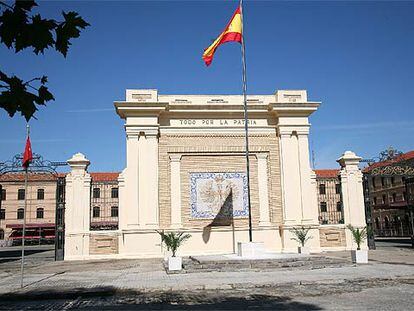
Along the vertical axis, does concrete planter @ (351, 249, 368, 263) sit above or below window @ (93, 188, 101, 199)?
below

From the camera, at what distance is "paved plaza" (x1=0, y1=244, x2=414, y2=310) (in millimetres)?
8711

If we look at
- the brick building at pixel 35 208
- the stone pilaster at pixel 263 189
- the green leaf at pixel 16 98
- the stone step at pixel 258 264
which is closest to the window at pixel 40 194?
the brick building at pixel 35 208

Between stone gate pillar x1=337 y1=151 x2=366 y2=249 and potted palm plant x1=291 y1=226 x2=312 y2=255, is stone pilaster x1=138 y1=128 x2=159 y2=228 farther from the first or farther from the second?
stone gate pillar x1=337 y1=151 x2=366 y2=249

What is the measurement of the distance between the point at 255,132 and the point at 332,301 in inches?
547

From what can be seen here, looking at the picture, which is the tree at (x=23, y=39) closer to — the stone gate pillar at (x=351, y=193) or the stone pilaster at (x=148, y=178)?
the stone pilaster at (x=148, y=178)

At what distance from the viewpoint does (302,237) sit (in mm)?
19125

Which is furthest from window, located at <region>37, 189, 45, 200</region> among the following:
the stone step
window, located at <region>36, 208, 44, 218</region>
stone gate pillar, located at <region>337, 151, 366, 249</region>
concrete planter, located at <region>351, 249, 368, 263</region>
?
concrete planter, located at <region>351, 249, 368, 263</region>

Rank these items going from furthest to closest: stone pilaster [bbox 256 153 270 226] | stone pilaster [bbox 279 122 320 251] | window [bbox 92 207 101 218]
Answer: window [bbox 92 207 101 218]
stone pilaster [bbox 256 153 270 226]
stone pilaster [bbox 279 122 320 251]

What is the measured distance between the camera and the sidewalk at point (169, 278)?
1110 cm

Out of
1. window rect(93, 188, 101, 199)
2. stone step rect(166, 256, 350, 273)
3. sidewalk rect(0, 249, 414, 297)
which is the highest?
window rect(93, 188, 101, 199)

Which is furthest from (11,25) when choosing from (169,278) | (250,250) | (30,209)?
(30,209)

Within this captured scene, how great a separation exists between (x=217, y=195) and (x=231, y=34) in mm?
7365

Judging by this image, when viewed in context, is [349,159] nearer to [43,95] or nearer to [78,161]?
[78,161]

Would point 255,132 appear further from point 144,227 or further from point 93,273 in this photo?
point 93,273
